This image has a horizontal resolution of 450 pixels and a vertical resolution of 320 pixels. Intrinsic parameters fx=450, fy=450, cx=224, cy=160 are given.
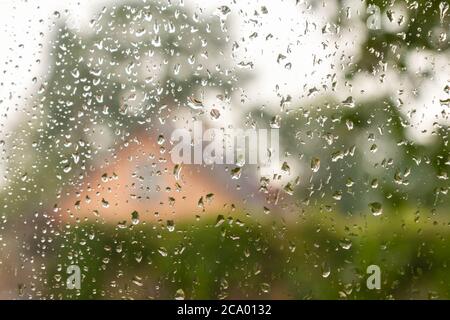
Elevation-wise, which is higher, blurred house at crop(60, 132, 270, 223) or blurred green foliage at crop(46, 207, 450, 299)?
blurred house at crop(60, 132, 270, 223)

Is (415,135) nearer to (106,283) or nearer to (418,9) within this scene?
(418,9)

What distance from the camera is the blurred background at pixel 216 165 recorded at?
842mm

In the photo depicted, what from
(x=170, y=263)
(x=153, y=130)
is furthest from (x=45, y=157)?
(x=170, y=263)

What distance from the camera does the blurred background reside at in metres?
0.84

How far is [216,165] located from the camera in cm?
85

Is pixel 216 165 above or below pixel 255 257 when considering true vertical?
above

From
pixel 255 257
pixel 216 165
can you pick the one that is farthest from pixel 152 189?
pixel 255 257

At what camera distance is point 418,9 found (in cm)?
89

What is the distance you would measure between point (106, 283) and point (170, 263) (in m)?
0.13

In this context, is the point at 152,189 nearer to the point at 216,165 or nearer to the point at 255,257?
the point at 216,165

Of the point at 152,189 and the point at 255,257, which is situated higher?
the point at 152,189

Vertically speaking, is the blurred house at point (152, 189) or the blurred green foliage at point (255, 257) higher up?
the blurred house at point (152, 189)

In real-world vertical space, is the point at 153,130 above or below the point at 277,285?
above
